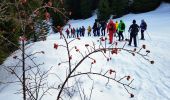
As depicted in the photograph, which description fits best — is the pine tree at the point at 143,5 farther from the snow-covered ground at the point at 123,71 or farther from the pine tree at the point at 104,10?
the snow-covered ground at the point at 123,71

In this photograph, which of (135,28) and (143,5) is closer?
(135,28)

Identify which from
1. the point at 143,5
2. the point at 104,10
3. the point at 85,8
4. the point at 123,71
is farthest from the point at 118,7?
the point at 123,71

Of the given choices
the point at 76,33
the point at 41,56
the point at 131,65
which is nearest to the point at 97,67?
the point at 131,65

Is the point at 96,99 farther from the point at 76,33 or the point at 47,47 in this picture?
the point at 76,33

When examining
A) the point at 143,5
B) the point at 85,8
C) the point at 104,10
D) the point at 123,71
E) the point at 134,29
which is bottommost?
the point at 123,71

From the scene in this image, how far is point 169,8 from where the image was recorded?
63.2 m

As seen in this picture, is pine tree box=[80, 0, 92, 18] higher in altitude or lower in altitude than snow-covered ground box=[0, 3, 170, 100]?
higher

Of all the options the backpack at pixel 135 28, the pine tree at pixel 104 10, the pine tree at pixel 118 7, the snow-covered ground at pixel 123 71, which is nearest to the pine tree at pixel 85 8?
the pine tree at pixel 118 7

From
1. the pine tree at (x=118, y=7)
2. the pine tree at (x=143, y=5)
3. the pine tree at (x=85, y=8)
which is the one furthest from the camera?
the pine tree at (x=85, y=8)

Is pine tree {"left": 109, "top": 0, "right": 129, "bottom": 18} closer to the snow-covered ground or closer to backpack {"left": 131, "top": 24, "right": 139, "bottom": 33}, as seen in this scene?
the snow-covered ground

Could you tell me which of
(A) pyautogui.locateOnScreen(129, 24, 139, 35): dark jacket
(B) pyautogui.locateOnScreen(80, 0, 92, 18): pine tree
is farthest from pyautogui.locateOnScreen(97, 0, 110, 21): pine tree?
(A) pyautogui.locateOnScreen(129, 24, 139, 35): dark jacket

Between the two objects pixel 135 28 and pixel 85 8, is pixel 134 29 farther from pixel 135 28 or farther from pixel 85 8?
pixel 85 8

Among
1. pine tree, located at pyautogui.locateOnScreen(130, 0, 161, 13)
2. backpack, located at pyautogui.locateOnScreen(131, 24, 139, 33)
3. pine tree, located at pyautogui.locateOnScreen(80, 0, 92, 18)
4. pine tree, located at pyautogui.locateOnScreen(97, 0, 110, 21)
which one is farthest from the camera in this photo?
pine tree, located at pyautogui.locateOnScreen(80, 0, 92, 18)

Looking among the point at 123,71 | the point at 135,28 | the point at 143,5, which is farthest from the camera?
the point at 143,5
